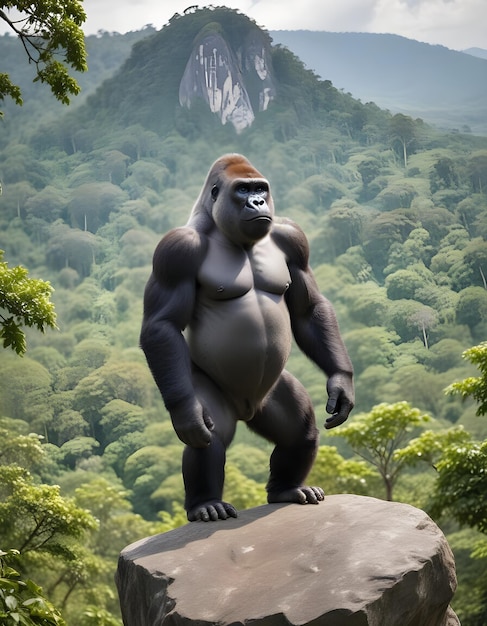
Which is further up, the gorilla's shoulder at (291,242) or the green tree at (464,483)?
the gorilla's shoulder at (291,242)

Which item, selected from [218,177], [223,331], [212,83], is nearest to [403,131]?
[212,83]

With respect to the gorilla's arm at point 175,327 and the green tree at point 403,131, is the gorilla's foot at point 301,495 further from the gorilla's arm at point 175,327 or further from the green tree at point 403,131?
the green tree at point 403,131

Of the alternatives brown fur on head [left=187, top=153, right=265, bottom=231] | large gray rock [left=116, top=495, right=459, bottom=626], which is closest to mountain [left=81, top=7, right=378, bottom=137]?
brown fur on head [left=187, top=153, right=265, bottom=231]

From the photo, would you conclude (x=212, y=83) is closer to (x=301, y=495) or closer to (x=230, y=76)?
(x=230, y=76)

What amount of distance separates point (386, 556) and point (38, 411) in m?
14.4

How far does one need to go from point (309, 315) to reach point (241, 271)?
380 mm

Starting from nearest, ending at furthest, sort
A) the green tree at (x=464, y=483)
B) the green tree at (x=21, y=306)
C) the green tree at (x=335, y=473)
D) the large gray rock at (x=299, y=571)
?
the large gray rock at (x=299, y=571), the green tree at (x=21, y=306), the green tree at (x=464, y=483), the green tree at (x=335, y=473)

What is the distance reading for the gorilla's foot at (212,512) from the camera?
126 inches

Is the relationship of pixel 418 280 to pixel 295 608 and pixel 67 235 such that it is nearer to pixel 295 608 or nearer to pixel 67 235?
pixel 67 235

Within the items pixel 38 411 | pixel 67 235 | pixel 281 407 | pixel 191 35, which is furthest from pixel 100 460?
pixel 281 407

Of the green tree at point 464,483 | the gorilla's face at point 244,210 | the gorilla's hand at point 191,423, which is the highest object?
the gorilla's face at point 244,210

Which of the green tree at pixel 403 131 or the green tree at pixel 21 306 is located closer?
the green tree at pixel 21 306

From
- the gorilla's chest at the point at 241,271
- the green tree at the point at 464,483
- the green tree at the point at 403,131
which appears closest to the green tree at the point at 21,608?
the gorilla's chest at the point at 241,271

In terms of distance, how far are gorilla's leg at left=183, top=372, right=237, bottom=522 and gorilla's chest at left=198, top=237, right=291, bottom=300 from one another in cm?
32
